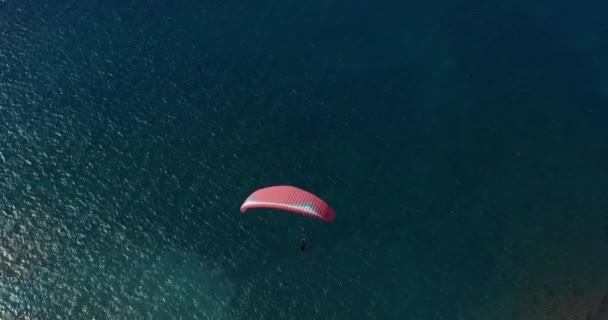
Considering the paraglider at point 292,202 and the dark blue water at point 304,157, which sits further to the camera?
the dark blue water at point 304,157

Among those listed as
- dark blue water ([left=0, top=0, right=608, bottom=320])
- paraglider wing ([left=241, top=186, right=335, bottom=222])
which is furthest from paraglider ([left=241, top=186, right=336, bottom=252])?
dark blue water ([left=0, top=0, right=608, bottom=320])

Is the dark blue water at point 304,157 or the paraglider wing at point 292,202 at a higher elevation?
the paraglider wing at point 292,202

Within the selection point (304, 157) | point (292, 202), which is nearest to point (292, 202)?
point (292, 202)

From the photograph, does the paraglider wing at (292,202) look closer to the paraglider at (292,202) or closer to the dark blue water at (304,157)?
the paraglider at (292,202)

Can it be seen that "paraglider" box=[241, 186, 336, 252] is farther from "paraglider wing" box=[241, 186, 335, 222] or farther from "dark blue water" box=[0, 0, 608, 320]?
"dark blue water" box=[0, 0, 608, 320]

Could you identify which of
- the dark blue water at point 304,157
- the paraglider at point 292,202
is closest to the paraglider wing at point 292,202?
the paraglider at point 292,202
